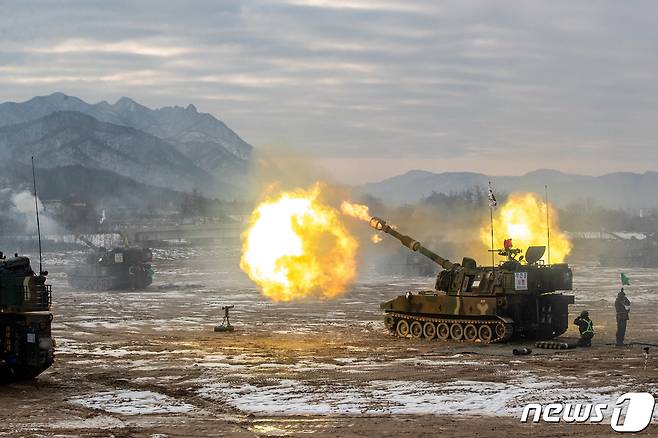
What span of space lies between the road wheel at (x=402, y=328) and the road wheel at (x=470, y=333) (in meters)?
2.38

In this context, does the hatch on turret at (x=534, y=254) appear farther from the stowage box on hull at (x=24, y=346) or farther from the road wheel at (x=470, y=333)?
the stowage box on hull at (x=24, y=346)

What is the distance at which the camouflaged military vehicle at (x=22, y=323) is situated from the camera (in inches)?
1005

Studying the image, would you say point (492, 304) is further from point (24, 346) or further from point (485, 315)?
point (24, 346)

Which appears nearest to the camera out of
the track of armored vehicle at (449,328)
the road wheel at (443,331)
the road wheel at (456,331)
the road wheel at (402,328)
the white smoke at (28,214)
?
the track of armored vehicle at (449,328)

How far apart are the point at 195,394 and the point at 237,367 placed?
435 cm

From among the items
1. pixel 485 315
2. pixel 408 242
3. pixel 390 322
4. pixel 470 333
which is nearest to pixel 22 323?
pixel 390 322

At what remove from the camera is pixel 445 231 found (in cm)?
7362

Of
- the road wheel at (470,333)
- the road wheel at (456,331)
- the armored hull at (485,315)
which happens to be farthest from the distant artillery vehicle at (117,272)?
the road wheel at (470,333)

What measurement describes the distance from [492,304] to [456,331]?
158 centimetres

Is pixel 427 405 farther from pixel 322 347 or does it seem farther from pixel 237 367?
pixel 322 347

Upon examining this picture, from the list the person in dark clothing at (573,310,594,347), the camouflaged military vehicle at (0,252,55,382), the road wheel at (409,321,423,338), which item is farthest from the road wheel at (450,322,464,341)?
the camouflaged military vehicle at (0,252,55,382)

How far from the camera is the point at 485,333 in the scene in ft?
111

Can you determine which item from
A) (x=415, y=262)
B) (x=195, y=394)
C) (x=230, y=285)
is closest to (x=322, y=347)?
(x=195, y=394)

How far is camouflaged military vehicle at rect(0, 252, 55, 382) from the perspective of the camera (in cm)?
2552
